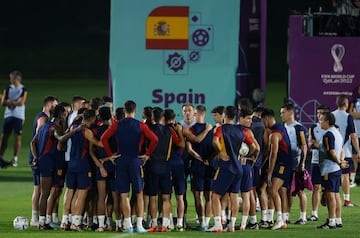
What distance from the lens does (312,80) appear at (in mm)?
26234

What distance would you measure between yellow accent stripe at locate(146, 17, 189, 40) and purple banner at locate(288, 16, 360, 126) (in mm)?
2401

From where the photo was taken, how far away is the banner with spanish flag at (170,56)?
25.3 meters

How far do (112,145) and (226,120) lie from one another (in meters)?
1.67

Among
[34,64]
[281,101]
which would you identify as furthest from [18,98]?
[34,64]

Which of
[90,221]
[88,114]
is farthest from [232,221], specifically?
[88,114]

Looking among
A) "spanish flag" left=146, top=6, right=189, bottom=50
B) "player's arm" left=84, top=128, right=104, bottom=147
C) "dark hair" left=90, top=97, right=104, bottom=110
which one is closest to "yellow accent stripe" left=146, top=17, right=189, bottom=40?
"spanish flag" left=146, top=6, right=189, bottom=50

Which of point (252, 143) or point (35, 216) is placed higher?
point (252, 143)

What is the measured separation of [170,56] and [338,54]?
11.9ft

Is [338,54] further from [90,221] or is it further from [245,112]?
[90,221]

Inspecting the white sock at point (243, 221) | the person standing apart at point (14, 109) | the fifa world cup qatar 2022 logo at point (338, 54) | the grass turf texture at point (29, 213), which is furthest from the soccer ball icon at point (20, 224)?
the person standing apart at point (14, 109)

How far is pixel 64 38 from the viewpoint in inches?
2152

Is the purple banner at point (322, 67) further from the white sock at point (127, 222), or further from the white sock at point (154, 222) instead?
the white sock at point (127, 222)

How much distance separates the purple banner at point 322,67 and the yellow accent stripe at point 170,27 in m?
2.40

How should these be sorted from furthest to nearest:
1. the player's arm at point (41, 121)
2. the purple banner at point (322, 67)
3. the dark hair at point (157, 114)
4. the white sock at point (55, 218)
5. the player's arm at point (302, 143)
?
1. the purple banner at point (322, 67)
2. the player's arm at point (302, 143)
3. the white sock at point (55, 218)
4. the player's arm at point (41, 121)
5. the dark hair at point (157, 114)
